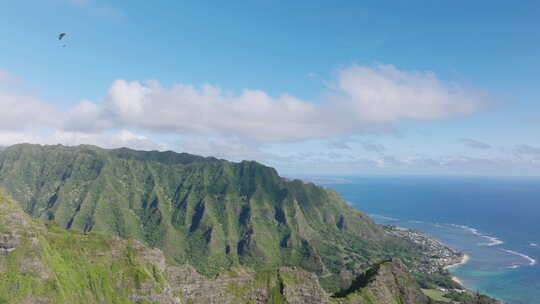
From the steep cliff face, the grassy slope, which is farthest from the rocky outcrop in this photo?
the grassy slope

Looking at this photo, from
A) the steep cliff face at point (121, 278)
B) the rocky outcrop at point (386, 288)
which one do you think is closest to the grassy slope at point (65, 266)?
the steep cliff face at point (121, 278)

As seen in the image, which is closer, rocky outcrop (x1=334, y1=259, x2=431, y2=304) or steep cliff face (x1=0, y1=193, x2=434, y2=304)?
steep cliff face (x1=0, y1=193, x2=434, y2=304)

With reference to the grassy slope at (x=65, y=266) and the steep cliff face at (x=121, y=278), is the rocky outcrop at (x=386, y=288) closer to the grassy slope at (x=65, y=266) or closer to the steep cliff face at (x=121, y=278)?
the steep cliff face at (x=121, y=278)

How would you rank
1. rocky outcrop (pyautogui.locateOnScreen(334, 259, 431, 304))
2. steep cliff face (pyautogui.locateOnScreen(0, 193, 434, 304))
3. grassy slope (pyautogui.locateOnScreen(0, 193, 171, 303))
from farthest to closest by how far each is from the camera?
1. rocky outcrop (pyautogui.locateOnScreen(334, 259, 431, 304))
2. steep cliff face (pyautogui.locateOnScreen(0, 193, 434, 304))
3. grassy slope (pyautogui.locateOnScreen(0, 193, 171, 303))

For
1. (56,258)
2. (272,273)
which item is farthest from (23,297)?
(272,273)

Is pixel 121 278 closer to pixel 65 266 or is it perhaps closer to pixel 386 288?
pixel 65 266

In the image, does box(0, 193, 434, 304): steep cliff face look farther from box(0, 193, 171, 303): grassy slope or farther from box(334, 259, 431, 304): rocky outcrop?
box(334, 259, 431, 304): rocky outcrop

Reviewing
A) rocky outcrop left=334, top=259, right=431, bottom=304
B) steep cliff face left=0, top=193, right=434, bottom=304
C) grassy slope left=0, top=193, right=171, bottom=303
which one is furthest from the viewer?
rocky outcrop left=334, top=259, right=431, bottom=304

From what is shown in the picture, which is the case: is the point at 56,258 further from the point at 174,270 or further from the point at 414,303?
the point at 414,303

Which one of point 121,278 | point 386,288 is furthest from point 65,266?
point 386,288
